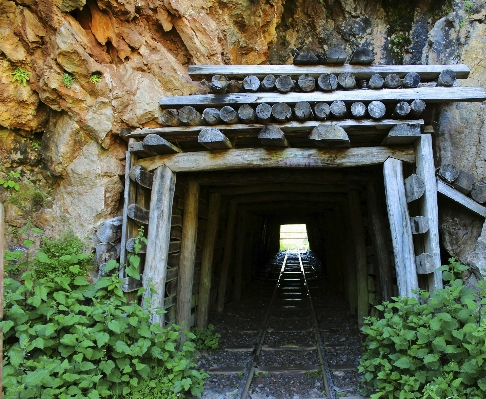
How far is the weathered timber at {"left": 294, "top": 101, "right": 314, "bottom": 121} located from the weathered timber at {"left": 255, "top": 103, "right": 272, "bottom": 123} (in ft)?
0.94

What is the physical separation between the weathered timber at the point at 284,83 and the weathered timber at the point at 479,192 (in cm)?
240

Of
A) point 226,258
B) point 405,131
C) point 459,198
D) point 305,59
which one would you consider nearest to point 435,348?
point 459,198

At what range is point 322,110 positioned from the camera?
4812mm

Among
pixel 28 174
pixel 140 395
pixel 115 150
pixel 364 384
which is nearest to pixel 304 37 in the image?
pixel 115 150

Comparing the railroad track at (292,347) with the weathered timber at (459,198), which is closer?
the weathered timber at (459,198)

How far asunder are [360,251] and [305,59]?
12.4 feet

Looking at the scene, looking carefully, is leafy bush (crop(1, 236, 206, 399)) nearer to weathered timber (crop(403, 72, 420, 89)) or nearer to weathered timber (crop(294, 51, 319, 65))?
weathered timber (crop(294, 51, 319, 65))

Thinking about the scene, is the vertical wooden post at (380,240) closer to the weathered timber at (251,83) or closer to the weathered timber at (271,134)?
the weathered timber at (271,134)

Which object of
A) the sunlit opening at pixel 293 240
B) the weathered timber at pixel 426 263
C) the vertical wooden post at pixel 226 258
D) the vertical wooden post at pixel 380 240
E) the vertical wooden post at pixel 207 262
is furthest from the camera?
the sunlit opening at pixel 293 240

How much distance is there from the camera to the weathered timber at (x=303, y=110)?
15.7ft

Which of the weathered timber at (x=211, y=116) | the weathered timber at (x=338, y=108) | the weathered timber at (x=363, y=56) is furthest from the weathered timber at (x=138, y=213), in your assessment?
the weathered timber at (x=363, y=56)

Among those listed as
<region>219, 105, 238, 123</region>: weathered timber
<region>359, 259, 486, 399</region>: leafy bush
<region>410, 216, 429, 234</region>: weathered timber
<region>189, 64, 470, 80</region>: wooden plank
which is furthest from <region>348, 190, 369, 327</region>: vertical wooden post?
<region>219, 105, 238, 123</region>: weathered timber

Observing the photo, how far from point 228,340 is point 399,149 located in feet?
13.5

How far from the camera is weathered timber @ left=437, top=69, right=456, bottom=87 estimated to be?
4.93m
